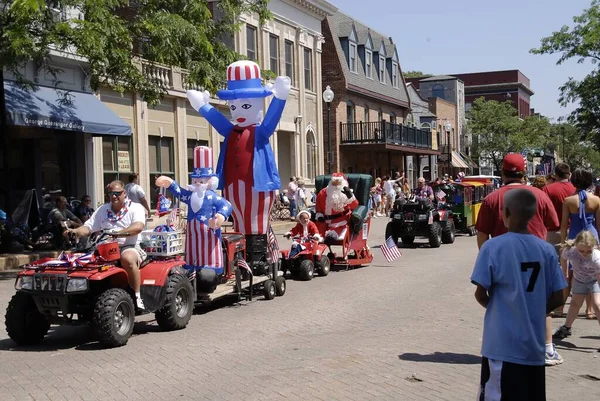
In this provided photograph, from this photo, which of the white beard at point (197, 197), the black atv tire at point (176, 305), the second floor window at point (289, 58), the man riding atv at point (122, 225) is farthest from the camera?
the second floor window at point (289, 58)

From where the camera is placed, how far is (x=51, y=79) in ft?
64.1

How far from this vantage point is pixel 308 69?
113ft

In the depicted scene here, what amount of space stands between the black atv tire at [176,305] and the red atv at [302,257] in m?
4.43

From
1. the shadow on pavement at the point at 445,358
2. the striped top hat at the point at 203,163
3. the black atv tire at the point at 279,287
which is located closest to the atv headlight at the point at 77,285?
the striped top hat at the point at 203,163

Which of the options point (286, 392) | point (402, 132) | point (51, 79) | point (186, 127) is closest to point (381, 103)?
point (402, 132)

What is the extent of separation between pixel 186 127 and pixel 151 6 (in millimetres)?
9668

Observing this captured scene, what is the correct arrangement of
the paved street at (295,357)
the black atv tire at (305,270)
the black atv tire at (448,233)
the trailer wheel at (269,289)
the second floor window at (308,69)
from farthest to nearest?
the second floor window at (308,69)
the black atv tire at (448,233)
the black atv tire at (305,270)
the trailer wheel at (269,289)
the paved street at (295,357)

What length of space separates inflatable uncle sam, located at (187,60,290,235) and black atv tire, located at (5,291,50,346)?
3.99 m

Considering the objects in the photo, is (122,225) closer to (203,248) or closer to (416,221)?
(203,248)

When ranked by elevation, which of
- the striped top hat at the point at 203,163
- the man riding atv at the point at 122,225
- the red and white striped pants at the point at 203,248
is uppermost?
the striped top hat at the point at 203,163

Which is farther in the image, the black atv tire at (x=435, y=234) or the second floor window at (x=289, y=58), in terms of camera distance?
the second floor window at (x=289, y=58)

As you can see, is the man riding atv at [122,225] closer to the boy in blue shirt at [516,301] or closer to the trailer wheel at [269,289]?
the trailer wheel at [269,289]

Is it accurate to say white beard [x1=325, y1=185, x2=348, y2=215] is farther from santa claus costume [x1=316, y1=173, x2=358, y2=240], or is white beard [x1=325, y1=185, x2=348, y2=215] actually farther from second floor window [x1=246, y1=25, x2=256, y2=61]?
second floor window [x1=246, y1=25, x2=256, y2=61]

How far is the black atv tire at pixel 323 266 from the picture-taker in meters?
14.2
